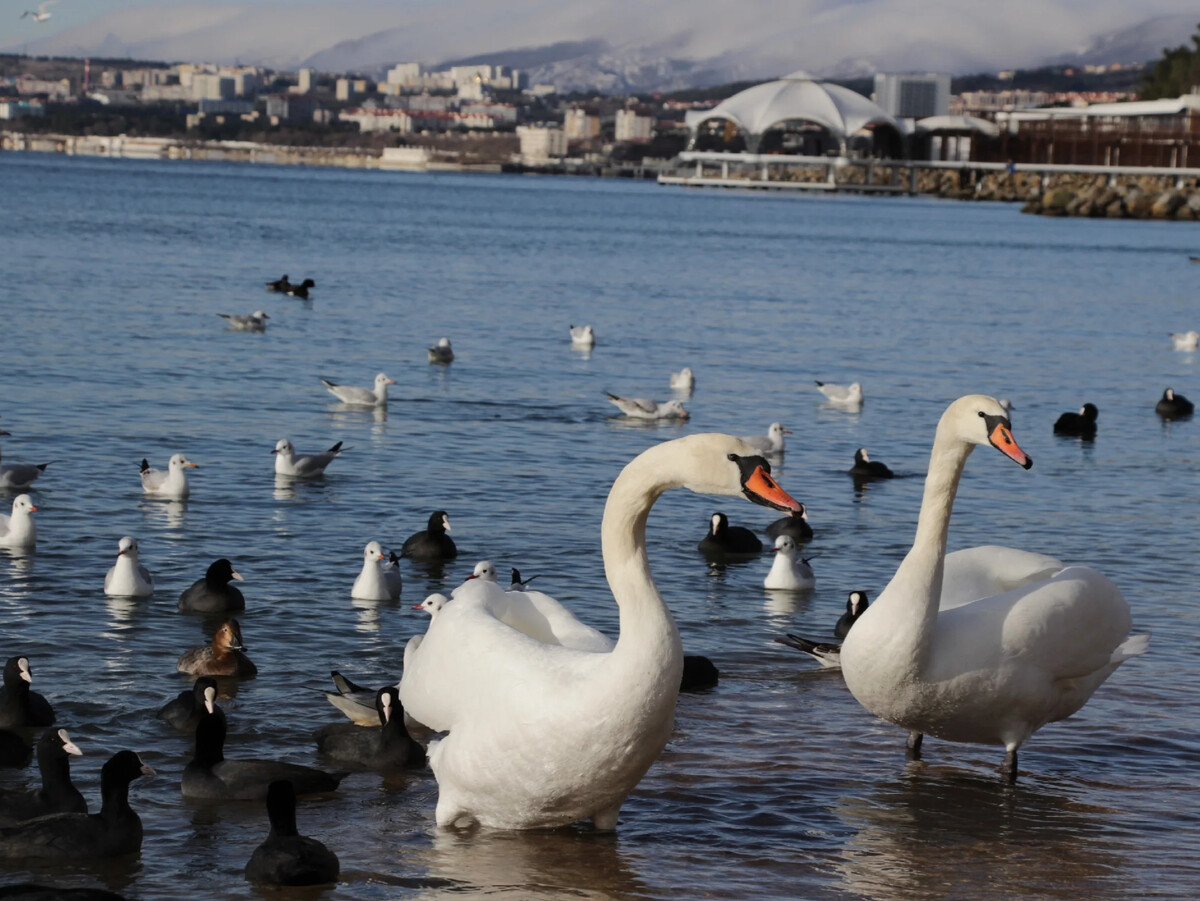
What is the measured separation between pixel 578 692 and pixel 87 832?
219cm

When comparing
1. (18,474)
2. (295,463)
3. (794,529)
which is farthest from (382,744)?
(295,463)

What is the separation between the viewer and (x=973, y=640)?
26.8 ft

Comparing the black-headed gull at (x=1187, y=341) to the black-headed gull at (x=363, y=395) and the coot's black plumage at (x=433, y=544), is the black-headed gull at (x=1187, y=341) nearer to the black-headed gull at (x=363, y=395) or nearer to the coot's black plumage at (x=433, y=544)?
the black-headed gull at (x=363, y=395)

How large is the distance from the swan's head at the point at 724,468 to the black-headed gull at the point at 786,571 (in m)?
6.65

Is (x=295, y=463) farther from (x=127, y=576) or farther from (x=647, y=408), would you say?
(x=647, y=408)

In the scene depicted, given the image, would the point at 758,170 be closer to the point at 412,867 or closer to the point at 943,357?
the point at 943,357

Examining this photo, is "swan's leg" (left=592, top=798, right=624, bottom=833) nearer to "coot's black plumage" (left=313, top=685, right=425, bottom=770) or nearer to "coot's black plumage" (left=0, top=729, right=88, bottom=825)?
"coot's black plumage" (left=313, top=685, right=425, bottom=770)

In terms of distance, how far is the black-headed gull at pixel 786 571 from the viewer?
1306 cm

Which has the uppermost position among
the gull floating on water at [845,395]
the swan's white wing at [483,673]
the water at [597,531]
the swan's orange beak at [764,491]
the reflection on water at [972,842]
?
the swan's orange beak at [764,491]

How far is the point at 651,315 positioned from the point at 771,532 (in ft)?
79.3

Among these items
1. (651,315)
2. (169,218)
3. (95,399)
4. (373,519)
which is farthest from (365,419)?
(169,218)

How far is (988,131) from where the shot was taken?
178625 mm

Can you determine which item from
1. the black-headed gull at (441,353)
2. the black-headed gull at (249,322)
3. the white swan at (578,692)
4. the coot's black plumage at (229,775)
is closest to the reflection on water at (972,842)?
the white swan at (578,692)

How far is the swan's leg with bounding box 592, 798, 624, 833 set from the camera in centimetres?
736
